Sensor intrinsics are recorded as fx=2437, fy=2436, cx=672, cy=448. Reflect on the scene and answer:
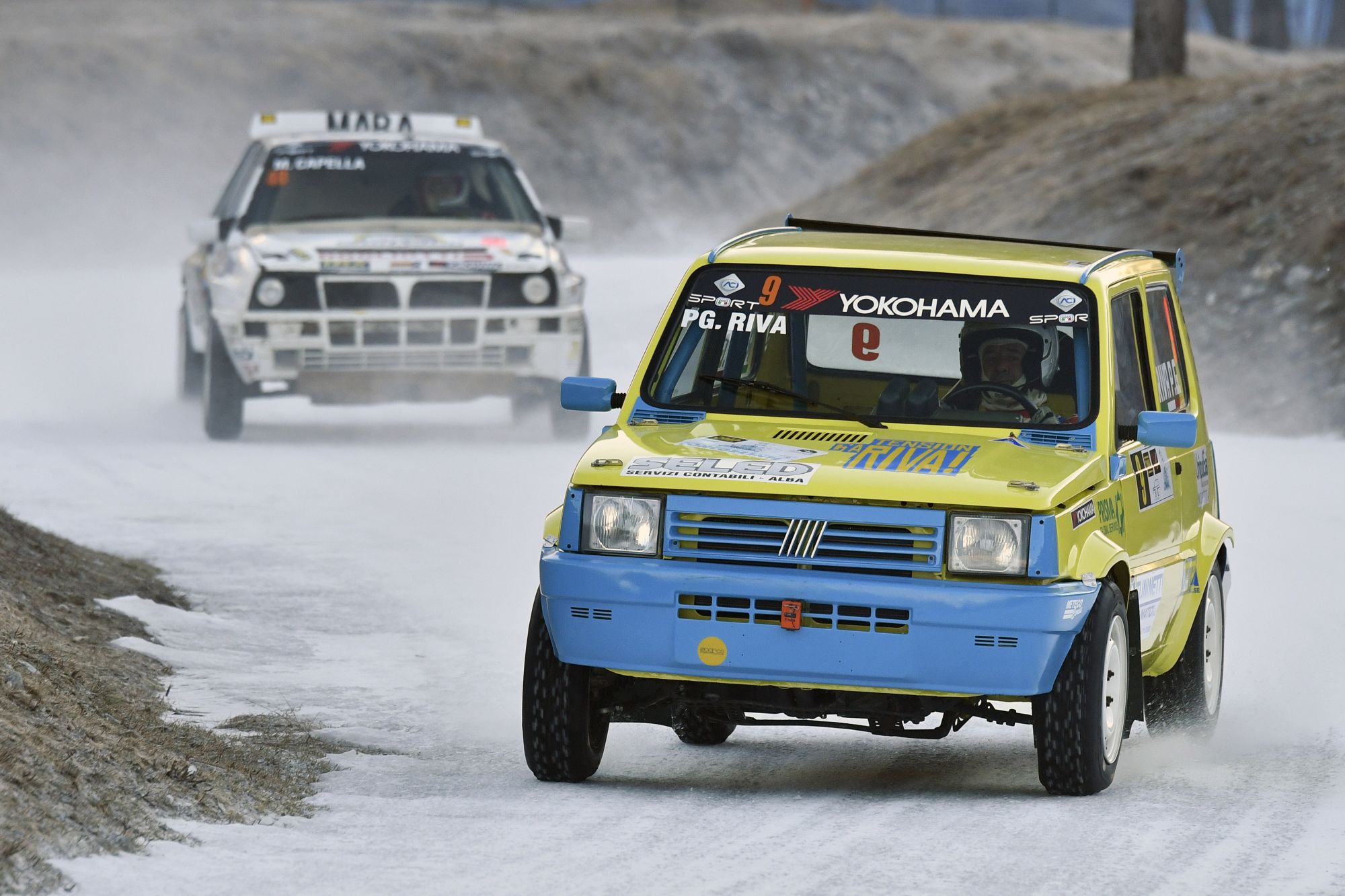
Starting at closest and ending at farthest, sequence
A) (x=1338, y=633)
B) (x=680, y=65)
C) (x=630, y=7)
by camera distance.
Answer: (x=1338, y=633) < (x=680, y=65) < (x=630, y=7)

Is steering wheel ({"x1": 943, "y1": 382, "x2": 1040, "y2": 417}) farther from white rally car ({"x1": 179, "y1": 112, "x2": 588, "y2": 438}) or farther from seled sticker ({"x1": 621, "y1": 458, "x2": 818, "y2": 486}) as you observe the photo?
white rally car ({"x1": 179, "y1": 112, "x2": 588, "y2": 438})

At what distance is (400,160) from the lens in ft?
57.7

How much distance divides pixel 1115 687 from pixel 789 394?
136cm

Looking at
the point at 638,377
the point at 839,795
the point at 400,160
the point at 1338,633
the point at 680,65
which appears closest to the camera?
the point at 839,795

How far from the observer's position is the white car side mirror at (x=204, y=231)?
1675 cm

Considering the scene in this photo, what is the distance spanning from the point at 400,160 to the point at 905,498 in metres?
11.5

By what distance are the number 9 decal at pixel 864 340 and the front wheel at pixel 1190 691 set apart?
1.40 meters

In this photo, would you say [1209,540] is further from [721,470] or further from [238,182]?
[238,182]

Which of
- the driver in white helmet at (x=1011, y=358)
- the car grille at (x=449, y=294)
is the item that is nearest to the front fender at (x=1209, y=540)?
the driver in white helmet at (x=1011, y=358)

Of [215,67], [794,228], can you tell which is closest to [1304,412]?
[794,228]

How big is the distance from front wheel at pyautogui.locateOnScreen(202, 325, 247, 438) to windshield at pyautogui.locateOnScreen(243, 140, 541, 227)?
1109 mm

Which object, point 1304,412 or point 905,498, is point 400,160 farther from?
point 905,498

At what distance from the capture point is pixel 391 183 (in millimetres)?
17578

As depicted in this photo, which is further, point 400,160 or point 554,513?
point 400,160
